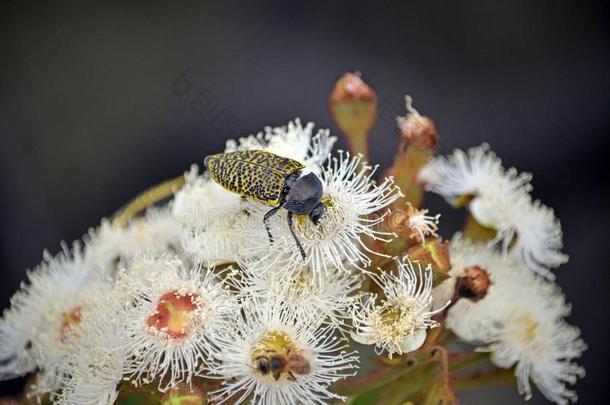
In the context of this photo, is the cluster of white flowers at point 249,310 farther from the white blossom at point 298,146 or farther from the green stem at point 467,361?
the green stem at point 467,361

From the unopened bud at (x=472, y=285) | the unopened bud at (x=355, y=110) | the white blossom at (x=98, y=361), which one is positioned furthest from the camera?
the unopened bud at (x=355, y=110)

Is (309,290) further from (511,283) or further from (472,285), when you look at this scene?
(511,283)

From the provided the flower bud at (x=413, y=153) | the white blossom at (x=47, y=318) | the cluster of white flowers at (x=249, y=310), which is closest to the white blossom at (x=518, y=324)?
the flower bud at (x=413, y=153)

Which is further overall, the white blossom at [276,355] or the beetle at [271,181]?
the beetle at [271,181]

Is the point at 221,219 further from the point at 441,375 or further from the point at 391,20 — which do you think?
the point at 391,20

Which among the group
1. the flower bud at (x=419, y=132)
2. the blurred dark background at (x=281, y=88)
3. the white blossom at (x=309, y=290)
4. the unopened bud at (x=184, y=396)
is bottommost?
the unopened bud at (x=184, y=396)

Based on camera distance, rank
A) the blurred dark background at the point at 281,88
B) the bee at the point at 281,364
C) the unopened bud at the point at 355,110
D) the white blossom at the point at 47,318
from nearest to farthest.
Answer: the bee at the point at 281,364 → the white blossom at the point at 47,318 → the unopened bud at the point at 355,110 → the blurred dark background at the point at 281,88

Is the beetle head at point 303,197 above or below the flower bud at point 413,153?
below

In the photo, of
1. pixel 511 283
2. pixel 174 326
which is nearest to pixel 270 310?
pixel 174 326

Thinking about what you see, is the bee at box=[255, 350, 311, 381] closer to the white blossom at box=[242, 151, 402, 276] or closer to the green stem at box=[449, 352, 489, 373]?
the white blossom at box=[242, 151, 402, 276]

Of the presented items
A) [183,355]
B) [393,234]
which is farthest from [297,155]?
[183,355]
